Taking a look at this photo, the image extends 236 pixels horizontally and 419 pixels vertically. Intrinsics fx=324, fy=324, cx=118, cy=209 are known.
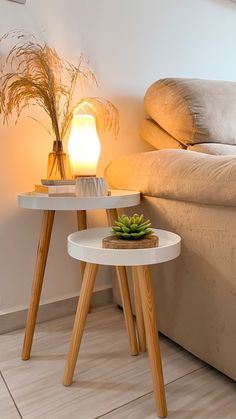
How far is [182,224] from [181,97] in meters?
0.54

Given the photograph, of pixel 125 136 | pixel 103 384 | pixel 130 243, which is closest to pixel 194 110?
pixel 125 136

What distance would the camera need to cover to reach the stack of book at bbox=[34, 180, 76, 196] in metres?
0.99

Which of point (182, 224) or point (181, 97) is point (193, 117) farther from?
point (182, 224)

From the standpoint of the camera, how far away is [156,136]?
136cm

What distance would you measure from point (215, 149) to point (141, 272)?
0.61m

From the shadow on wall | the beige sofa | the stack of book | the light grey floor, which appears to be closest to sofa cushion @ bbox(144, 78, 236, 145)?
the beige sofa

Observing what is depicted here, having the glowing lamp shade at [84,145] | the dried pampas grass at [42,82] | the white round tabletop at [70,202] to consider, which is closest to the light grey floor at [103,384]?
the white round tabletop at [70,202]

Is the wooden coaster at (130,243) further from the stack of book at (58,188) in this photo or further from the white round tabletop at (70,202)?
the stack of book at (58,188)

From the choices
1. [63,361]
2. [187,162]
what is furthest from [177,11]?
[63,361]

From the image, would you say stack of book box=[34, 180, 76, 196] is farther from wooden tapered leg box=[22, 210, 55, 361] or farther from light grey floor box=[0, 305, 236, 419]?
light grey floor box=[0, 305, 236, 419]

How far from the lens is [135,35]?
141 centimetres

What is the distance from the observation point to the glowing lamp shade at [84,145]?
1108mm

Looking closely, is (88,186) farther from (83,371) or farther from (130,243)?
(83,371)

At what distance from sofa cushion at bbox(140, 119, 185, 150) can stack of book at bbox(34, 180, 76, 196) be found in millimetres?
487
